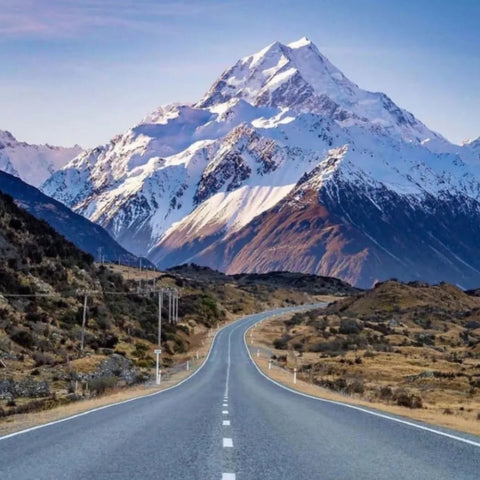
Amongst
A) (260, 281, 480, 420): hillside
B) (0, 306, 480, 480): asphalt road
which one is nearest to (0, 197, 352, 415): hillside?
(0, 306, 480, 480): asphalt road

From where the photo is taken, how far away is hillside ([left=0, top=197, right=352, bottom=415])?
47781 mm

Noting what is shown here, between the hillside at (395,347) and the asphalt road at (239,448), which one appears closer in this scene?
the asphalt road at (239,448)

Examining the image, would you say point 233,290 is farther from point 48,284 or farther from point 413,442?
point 413,442

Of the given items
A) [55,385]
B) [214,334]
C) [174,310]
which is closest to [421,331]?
[214,334]

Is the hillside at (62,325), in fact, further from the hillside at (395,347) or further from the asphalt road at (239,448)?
the hillside at (395,347)

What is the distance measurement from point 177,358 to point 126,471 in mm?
76936

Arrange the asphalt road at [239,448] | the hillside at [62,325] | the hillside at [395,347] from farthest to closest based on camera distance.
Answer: the hillside at [62,325] → the hillside at [395,347] → the asphalt road at [239,448]

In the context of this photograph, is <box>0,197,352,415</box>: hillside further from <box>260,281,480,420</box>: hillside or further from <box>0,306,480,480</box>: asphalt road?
<box>260,281,480,420</box>: hillside

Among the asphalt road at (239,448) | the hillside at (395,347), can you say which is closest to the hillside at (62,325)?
the asphalt road at (239,448)

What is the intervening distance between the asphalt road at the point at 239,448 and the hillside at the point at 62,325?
11.4 metres

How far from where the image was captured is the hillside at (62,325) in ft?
157

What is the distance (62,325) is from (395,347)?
34.3 metres

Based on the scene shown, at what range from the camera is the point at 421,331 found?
104750mm

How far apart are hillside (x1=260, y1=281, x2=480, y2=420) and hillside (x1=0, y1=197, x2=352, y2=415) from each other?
13.4 m
